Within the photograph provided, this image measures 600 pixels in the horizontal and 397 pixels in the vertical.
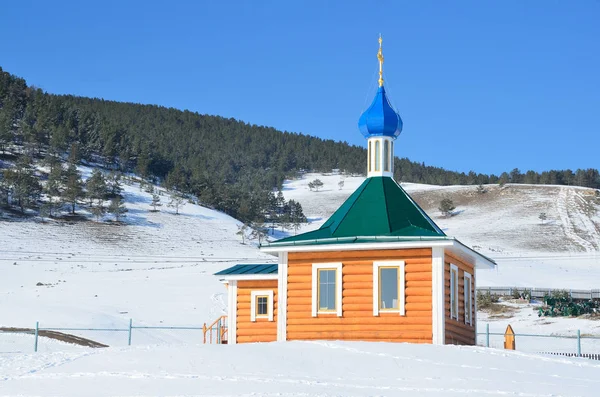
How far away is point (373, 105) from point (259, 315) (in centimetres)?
688

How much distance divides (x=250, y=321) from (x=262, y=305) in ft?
1.89

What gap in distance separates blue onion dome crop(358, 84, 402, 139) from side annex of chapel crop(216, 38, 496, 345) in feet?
5.11

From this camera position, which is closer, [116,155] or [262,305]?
[262,305]

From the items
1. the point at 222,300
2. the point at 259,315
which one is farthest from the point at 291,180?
the point at 259,315

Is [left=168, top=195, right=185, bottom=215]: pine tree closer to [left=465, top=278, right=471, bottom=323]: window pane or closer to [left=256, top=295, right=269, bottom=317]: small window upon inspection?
[left=256, top=295, right=269, bottom=317]: small window

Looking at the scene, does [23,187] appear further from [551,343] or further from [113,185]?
[551,343]

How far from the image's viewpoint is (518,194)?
111500mm

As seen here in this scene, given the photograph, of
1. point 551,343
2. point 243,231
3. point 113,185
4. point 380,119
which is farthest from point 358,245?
point 113,185

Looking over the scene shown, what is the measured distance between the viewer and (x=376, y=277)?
74.4 feet

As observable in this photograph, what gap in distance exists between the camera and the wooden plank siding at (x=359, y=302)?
2234cm

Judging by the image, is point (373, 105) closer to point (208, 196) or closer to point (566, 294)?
point (566, 294)

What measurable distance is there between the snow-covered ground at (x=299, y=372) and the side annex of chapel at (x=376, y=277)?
2037 mm

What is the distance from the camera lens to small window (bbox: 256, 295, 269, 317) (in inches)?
1067

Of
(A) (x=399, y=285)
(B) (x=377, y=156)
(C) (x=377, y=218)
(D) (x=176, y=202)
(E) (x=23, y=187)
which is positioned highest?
(D) (x=176, y=202)
